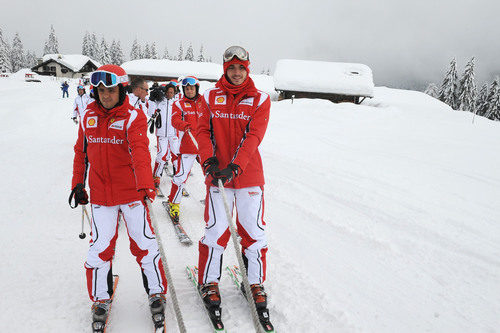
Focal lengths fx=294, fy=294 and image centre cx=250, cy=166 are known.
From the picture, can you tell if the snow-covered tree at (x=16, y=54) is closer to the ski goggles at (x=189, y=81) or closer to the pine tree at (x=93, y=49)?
the pine tree at (x=93, y=49)

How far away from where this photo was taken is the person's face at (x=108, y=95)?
8.71ft

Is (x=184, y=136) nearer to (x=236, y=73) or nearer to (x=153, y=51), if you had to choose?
(x=236, y=73)

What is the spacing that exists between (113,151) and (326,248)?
316cm

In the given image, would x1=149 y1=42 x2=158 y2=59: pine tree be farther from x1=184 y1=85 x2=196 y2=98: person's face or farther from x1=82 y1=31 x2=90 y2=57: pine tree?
x1=184 y1=85 x2=196 y2=98: person's face

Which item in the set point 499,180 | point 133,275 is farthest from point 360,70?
point 133,275

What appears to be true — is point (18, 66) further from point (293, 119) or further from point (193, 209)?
point (193, 209)

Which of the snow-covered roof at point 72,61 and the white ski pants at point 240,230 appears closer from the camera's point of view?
the white ski pants at point 240,230

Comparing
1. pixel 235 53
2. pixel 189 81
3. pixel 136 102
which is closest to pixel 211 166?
pixel 235 53

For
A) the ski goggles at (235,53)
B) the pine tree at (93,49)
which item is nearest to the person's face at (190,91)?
the ski goggles at (235,53)

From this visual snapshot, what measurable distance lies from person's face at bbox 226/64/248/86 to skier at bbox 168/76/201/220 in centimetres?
241

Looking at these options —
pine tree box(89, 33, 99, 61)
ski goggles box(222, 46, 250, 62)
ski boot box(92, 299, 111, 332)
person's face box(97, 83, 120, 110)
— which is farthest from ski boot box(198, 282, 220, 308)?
pine tree box(89, 33, 99, 61)

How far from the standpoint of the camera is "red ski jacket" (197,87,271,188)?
9.66 ft

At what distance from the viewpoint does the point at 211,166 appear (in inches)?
112

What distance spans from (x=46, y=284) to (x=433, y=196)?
22.2 ft
